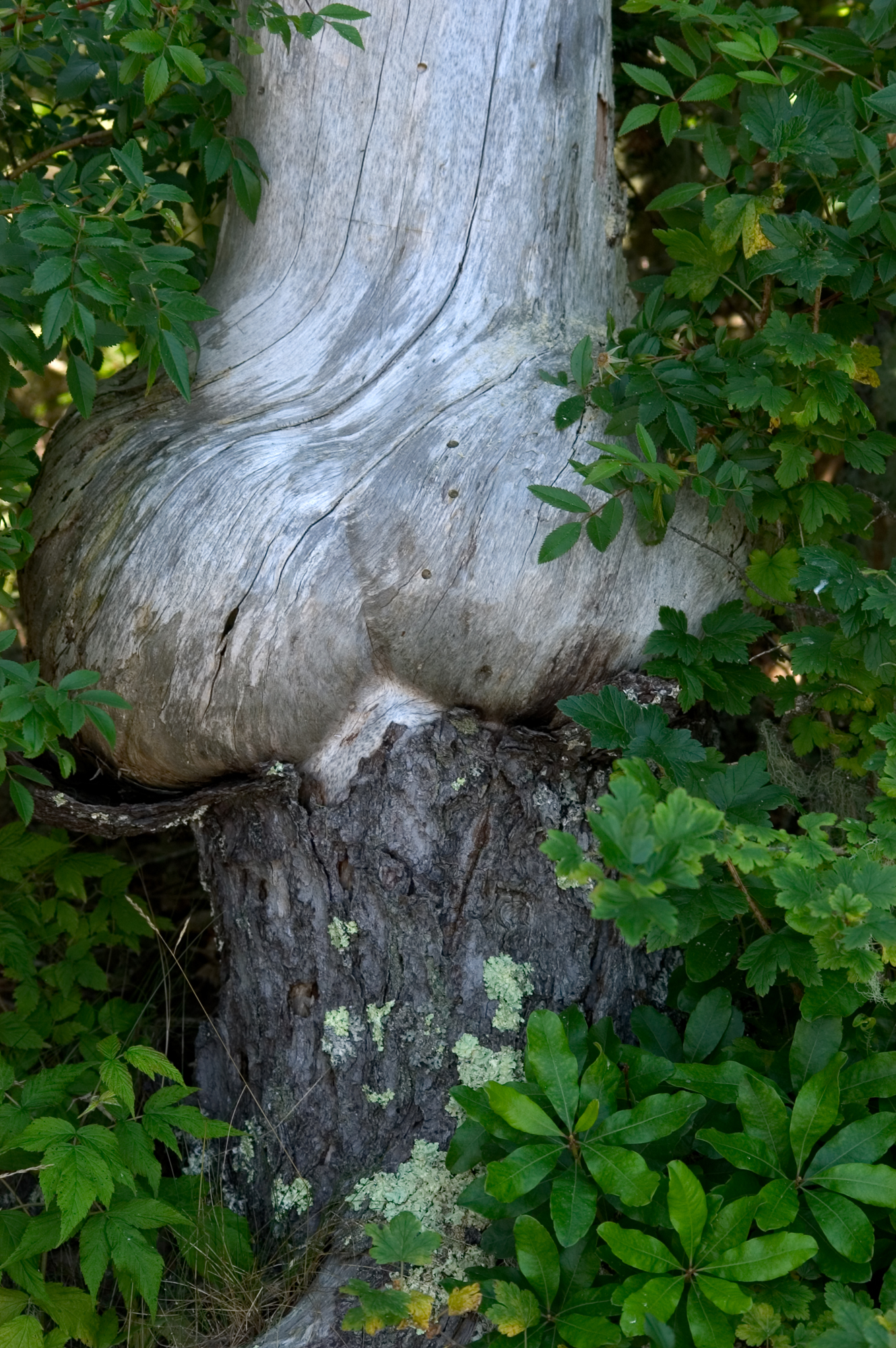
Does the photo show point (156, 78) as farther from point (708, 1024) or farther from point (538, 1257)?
point (538, 1257)

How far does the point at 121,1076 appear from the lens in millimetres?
2021

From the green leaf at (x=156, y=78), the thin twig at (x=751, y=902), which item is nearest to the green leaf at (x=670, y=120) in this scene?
the green leaf at (x=156, y=78)

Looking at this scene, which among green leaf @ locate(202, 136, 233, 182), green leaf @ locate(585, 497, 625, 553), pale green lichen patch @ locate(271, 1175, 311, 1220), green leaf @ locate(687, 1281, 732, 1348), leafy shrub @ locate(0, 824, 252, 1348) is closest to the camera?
green leaf @ locate(687, 1281, 732, 1348)

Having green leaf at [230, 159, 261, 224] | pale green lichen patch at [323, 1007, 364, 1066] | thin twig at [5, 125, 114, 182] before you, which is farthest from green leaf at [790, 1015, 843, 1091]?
thin twig at [5, 125, 114, 182]

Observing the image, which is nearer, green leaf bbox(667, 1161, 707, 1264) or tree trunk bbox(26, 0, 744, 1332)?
green leaf bbox(667, 1161, 707, 1264)

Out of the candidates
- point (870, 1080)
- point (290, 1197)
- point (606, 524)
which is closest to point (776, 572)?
point (606, 524)

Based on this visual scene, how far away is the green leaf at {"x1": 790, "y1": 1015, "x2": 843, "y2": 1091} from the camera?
1847 mm

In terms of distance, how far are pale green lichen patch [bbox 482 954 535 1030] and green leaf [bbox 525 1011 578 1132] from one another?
395 millimetres

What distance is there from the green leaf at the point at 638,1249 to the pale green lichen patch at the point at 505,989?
0.59 meters

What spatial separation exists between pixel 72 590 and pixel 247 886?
0.79 m

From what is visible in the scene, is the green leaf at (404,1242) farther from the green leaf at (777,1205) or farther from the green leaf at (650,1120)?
the green leaf at (777,1205)

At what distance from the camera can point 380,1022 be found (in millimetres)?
2270

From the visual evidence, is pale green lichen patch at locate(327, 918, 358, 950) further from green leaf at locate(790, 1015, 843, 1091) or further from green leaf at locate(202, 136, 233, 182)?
green leaf at locate(202, 136, 233, 182)

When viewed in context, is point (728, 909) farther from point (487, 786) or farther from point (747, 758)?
point (487, 786)
